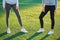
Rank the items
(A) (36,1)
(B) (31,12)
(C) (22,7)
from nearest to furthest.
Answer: (B) (31,12), (C) (22,7), (A) (36,1)

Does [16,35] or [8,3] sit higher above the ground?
[8,3]

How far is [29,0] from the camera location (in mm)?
9703

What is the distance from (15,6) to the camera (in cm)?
602

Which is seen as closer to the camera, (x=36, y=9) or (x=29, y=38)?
(x=29, y=38)

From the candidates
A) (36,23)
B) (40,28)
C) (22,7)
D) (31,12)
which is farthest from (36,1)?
(40,28)

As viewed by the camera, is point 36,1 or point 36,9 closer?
point 36,9

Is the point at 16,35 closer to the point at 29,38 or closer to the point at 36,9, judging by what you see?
the point at 29,38

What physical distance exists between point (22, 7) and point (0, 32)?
2.56 meters

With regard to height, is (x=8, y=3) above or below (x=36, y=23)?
above

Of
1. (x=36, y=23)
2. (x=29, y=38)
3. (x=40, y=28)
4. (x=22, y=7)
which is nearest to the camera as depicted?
(x=29, y=38)

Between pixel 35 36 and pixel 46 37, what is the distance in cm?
27

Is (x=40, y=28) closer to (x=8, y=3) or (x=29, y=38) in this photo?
(x=29, y=38)

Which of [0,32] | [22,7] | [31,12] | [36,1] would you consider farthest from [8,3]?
[36,1]

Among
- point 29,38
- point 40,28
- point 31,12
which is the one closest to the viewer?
point 29,38
